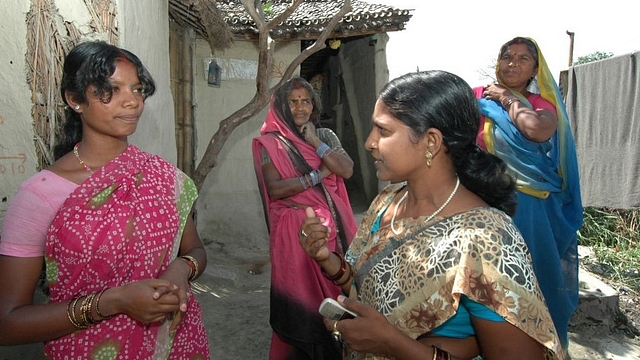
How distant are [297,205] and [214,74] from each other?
4639 mm

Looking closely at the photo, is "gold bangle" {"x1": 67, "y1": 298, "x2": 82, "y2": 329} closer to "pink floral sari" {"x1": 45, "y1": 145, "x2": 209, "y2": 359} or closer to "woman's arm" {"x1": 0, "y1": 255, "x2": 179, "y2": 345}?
"woman's arm" {"x1": 0, "y1": 255, "x2": 179, "y2": 345}

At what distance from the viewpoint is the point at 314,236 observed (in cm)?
162

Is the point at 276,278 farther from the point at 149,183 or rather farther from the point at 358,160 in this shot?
the point at 358,160

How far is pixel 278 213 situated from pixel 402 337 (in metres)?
1.83

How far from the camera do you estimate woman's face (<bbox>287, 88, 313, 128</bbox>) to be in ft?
10.2

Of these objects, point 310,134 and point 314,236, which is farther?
point 310,134

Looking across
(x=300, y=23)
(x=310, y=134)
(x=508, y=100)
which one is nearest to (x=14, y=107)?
(x=310, y=134)

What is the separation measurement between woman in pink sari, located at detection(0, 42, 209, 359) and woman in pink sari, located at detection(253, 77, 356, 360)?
47.6 inches

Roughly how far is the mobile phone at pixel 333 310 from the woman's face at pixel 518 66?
2.11 meters

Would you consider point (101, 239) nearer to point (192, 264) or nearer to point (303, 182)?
point (192, 264)

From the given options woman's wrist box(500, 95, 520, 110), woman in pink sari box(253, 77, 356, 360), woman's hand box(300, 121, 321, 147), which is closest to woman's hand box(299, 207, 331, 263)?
woman in pink sari box(253, 77, 356, 360)

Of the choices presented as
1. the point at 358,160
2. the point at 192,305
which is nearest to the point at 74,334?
the point at 192,305

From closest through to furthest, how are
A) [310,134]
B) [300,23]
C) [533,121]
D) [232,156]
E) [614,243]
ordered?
[533,121], [310,134], [614,243], [300,23], [232,156]

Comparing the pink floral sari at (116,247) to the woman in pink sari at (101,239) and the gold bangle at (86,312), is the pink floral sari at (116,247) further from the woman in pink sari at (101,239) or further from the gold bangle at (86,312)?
the gold bangle at (86,312)
